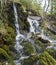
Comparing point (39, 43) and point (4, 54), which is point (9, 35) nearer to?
point (39, 43)

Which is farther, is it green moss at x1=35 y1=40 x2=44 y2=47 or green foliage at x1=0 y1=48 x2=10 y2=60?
green moss at x1=35 y1=40 x2=44 y2=47

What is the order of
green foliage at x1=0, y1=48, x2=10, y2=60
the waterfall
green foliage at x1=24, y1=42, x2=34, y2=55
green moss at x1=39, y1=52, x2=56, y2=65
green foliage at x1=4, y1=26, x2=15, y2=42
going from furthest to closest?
the waterfall → green foliage at x1=4, y1=26, x2=15, y2=42 → green foliage at x1=24, y1=42, x2=34, y2=55 → green foliage at x1=0, y1=48, x2=10, y2=60 → green moss at x1=39, y1=52, x2=56, y2=65

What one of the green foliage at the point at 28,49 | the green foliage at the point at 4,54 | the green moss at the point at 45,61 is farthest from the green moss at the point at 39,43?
the green foliage at the point at 4,54

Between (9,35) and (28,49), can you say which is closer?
(28,49)

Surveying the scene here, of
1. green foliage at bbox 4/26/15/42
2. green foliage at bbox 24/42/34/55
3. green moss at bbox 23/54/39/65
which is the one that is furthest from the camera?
green foliage at bbox 4/26/15/42

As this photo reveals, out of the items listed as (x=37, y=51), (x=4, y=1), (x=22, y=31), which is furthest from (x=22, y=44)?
(x=4, y=1)

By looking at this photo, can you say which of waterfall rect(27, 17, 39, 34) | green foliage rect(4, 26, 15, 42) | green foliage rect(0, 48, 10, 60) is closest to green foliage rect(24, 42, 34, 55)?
green foliage rect(4, 26, 15, 42)

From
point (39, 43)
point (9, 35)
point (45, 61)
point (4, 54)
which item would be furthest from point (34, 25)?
point (45, 61)

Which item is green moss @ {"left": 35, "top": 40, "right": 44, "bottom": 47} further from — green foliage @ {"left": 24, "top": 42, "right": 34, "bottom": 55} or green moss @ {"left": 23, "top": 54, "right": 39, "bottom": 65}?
green moss @ {"left": 23, "top": 54, "right": 39, "bottom": 65}

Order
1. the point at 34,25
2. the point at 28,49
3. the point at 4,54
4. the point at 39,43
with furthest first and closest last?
1. the point at 34,25
2. the point at 39,43
3. the point at 28,49
4. the point at 4,54

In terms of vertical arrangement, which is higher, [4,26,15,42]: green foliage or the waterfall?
[4,26,15,42]: green foliage

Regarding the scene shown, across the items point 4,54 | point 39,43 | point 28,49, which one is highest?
point 4,54

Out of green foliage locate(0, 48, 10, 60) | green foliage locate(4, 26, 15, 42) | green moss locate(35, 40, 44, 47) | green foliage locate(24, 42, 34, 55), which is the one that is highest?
green foliage locate(4, 26, 15, 42)

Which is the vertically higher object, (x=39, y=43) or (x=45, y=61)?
(x=45, y=61)
